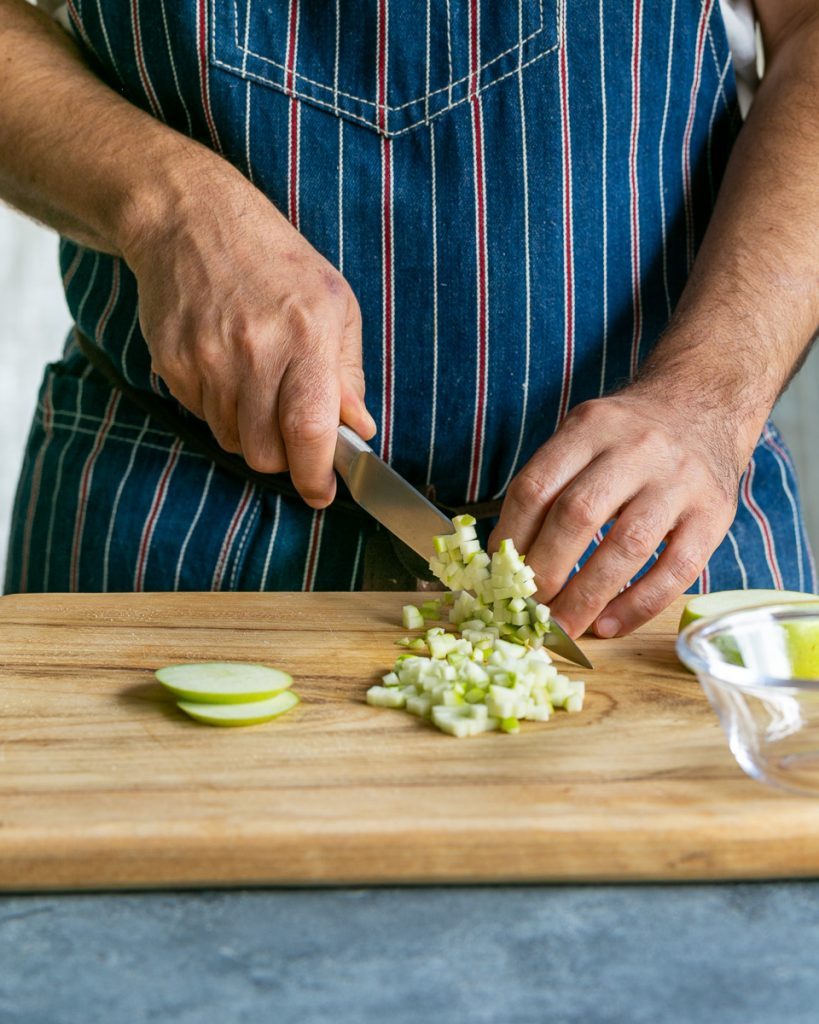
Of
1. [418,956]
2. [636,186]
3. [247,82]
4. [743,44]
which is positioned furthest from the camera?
[743,44]

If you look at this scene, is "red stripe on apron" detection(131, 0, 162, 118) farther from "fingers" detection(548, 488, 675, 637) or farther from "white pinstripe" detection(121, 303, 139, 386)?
"fingers" detection(548, 488, 675, 637)

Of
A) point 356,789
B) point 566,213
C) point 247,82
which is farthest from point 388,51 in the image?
point 356,789

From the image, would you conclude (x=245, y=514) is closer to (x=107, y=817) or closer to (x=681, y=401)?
(x=681, y=401)

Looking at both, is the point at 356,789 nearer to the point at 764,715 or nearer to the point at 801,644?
the point at 764,715

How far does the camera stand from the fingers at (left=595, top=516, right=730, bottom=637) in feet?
4.36

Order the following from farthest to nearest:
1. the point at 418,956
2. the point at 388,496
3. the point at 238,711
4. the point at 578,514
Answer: the point at 388,496
the point at 578,514
the point at 238,711
the point at 418,956

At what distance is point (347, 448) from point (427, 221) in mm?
334

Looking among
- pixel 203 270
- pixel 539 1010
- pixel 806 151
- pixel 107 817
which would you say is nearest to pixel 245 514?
pixel 203 270

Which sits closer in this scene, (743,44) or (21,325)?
A: (743,44)

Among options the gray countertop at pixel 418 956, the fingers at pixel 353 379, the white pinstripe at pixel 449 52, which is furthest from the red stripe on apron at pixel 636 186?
the gray countertop at pixel 418 956

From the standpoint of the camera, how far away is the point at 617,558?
1.30m

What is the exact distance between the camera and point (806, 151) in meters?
1.57

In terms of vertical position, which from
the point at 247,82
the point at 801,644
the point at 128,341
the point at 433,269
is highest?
the point at 247,82

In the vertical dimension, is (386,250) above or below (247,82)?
below
